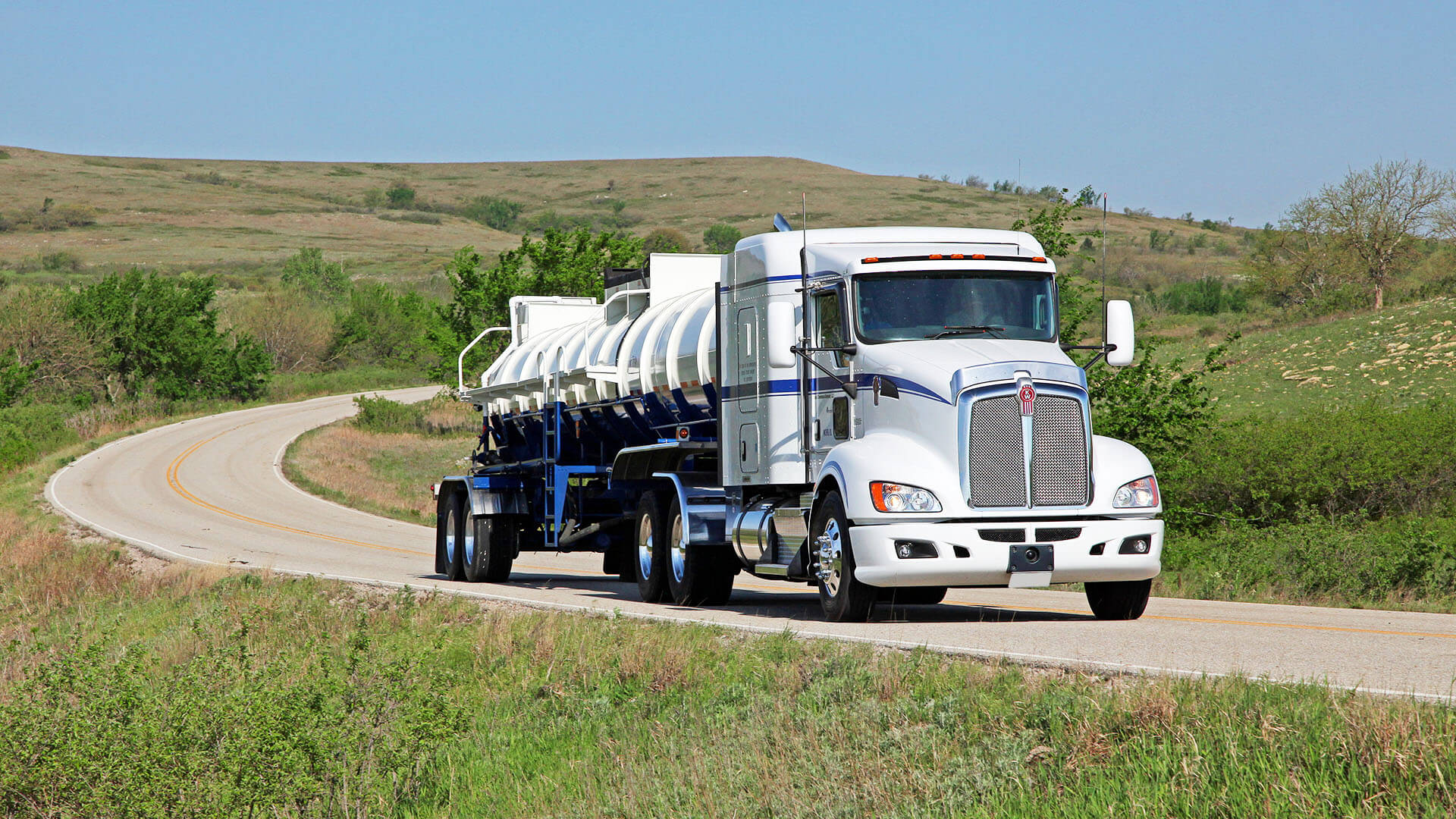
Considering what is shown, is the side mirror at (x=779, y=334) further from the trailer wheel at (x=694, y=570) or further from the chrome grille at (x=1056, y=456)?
the trailer wheel at (x=694, y=570)

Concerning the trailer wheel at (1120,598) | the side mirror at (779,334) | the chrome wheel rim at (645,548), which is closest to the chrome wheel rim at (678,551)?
the chrome wheel rim at (645,548)

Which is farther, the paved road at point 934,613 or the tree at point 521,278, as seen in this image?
the tree at point 521,278

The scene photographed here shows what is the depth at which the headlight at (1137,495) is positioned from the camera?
39.9 feet

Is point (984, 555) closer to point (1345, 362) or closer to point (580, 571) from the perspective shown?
point (580, 571)

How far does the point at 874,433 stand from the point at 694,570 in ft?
10.7

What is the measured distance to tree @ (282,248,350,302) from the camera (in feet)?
380

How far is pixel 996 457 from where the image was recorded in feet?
39.2

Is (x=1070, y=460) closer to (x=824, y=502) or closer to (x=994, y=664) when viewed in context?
(x=824, y=502)

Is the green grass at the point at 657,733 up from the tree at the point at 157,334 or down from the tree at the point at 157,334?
down

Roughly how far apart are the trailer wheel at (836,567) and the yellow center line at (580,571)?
2.69 meters

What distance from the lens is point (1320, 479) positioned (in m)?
24.6

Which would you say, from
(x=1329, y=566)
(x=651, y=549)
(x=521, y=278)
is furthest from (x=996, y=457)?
(x=521, y=278)

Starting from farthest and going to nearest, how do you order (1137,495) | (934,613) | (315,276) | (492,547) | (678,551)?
(315,276) → (492,547) → (678,551) → (934,613) → (1137,495)

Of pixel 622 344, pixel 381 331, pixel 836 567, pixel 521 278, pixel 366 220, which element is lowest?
pixel 836 567
